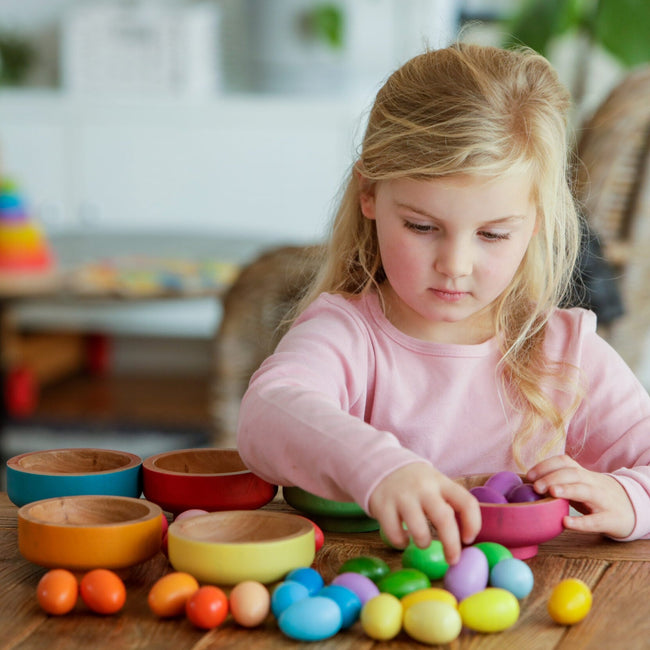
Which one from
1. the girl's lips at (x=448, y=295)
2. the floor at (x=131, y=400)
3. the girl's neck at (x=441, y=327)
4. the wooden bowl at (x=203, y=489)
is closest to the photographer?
Answer: the wooden bowl at (x=203, y=489)

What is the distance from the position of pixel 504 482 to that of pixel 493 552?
0.31ft

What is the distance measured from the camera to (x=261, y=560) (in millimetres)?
729

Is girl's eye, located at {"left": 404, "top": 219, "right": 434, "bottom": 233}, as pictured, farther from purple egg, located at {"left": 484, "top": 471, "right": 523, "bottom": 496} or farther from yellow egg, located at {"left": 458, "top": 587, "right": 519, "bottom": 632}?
yellow egg, located at {"left": 458, "top": 587, "right": 519, "bottom": 632}

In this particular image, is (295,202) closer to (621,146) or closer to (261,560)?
(621,146)

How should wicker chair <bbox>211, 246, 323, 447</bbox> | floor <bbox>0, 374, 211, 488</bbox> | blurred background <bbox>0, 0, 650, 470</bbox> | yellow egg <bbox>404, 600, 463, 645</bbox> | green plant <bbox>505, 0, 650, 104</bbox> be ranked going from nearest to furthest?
yellow egg <bbox>404, 600, 463, 645</bbox>, wicker chair <bbox>211, 246, 323, 447</bbox>, green plant <bbox>505, 0, 650, 104</bbox>, floor <bbox>0, 374, 211, 488</bbox>, blurred background <bbox>0, 0, 650, 470</bbox>

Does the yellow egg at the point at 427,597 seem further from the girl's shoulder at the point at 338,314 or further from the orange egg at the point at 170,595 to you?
the girl's shoulder at the point at 338,314

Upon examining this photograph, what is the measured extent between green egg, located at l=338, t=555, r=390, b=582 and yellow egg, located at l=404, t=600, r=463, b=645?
0.31ft

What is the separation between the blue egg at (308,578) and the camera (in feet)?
2.37

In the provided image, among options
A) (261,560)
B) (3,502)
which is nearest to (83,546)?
(261,560)

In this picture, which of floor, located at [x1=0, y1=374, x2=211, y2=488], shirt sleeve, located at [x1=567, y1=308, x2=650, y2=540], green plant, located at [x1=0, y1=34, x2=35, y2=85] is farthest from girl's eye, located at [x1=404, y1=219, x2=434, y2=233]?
green plant, located at [x1=0, y1=34, x2=35, y2=85]

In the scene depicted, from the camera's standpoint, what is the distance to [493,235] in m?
0.96

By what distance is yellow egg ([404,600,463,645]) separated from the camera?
26.3 inches

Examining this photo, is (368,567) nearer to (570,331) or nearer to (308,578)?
(308,578)

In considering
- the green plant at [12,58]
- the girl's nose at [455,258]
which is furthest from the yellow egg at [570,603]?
the green plant at [12,58]
